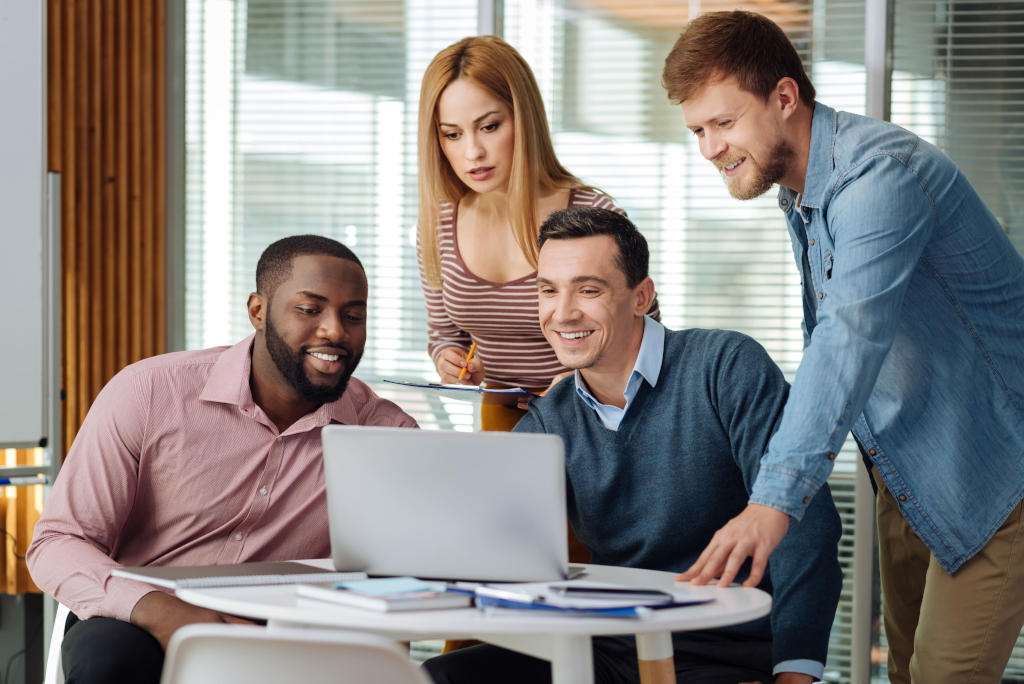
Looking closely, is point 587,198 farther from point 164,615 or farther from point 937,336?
point 164,615

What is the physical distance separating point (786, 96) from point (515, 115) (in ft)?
2.57

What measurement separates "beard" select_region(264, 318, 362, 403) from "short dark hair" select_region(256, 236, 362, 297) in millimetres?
89

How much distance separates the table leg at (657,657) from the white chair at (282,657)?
39 centimetres

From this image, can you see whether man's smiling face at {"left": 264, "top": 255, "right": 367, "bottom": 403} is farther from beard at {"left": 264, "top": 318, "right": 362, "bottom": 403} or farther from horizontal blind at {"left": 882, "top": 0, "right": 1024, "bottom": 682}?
horizontal blind at {"left": 882, "top": 0, "right": 1024, "bottom": 682}

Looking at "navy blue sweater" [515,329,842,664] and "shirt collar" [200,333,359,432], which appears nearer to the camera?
"navy blue sweater" [515,329,842,664]

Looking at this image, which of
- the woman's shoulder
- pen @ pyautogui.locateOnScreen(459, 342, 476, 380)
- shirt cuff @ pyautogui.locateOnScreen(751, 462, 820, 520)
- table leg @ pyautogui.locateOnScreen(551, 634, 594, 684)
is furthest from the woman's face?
table leg @ pyautogui.locateOnScreen(551, 634, 594, 684)

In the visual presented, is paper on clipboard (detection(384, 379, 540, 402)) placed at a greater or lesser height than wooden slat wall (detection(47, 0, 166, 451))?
lesser

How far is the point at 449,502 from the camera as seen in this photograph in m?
1.55

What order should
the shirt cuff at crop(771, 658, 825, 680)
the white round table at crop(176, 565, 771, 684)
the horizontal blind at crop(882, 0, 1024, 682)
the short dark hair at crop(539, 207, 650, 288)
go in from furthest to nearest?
1. the horizontal blind at crop(882, 0, 1024, 682)
2. the short dark hair at crop(539, 207, 650, 288)
3. the shirt cuff at crop(771, 658, 825, 680)
4. the white round table at crop(176, 565, 771, 684)

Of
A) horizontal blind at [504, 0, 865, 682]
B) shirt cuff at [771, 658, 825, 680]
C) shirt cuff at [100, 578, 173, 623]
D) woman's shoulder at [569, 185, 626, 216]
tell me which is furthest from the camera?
horizontal blind at [504, 0, 865, 682]

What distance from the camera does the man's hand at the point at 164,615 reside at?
1.96 meters

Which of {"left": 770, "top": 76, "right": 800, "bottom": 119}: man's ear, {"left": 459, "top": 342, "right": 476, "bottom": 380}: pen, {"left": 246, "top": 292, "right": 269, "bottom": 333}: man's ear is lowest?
{"left": 459, "top": 342, "right": 476, "bottom": 380}: pen

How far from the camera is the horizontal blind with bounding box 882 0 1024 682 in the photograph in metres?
3.69

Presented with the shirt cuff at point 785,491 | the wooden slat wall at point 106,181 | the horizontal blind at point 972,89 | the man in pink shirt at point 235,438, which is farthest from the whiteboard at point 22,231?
the horizontal blind at point 972,89
